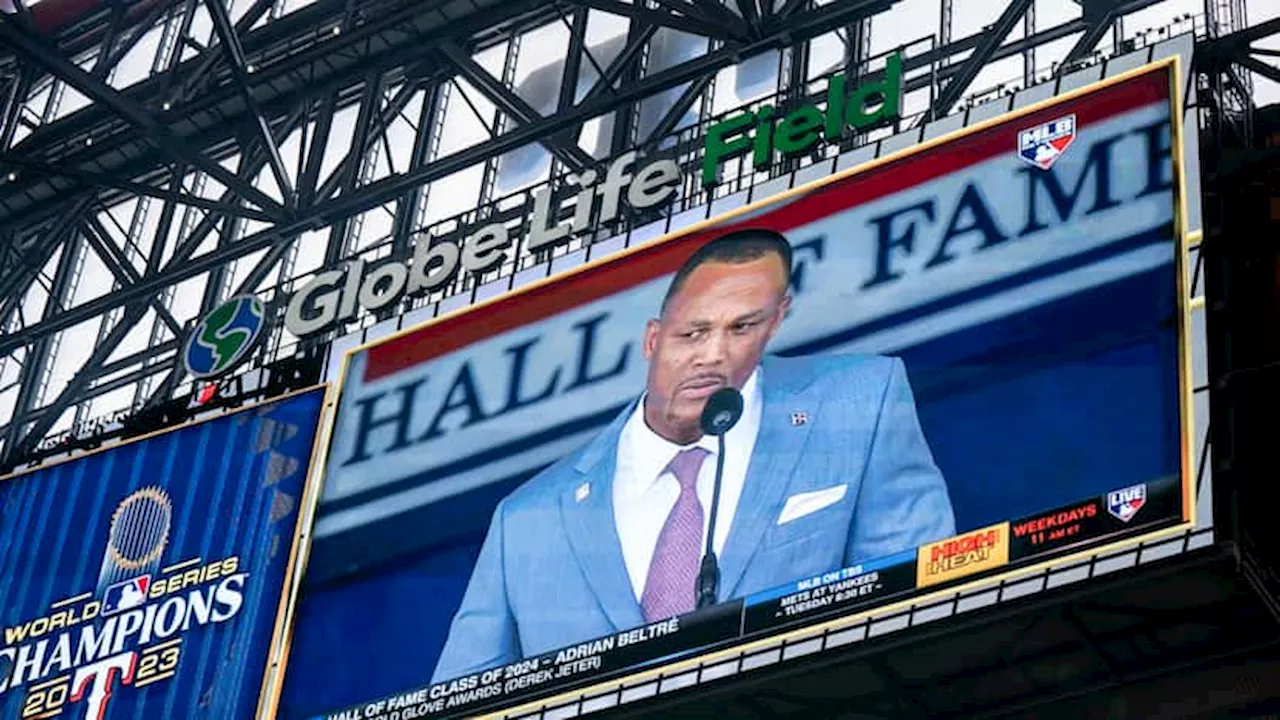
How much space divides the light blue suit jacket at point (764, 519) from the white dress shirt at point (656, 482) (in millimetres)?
84

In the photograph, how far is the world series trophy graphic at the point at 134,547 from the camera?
24922mm

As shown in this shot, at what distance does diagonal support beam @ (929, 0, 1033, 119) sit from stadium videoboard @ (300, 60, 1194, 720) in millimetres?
3803

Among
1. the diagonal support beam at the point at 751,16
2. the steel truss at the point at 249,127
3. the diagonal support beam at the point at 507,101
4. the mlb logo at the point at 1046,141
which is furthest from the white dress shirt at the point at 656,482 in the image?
the diagonal support beam at the point at 507,101

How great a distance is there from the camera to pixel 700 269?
23.2m

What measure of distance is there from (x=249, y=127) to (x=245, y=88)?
1.71m

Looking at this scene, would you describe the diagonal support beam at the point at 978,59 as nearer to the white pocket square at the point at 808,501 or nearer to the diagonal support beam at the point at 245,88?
the white pocket square at the point at 808,501

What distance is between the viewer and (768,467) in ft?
70.1

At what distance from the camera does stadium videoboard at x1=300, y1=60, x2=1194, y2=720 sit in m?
19.8

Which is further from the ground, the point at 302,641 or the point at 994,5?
the point at 994,5

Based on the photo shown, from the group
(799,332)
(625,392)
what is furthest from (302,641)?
(799,332)

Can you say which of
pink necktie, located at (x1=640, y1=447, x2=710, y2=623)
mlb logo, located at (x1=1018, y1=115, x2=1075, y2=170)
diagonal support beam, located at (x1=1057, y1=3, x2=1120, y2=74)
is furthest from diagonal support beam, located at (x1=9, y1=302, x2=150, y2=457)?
mlb logo, located at (x1=1018, y1=115, x2=1075, y2=170)

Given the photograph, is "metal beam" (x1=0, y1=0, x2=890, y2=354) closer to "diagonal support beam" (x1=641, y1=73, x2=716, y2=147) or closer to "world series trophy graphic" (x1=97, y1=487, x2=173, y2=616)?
"diagonal support beam" (x1=641, y1=73, x2=716, y2=147)

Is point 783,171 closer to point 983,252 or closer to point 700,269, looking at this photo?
point 700,269

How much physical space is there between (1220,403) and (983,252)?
9.00 feet
